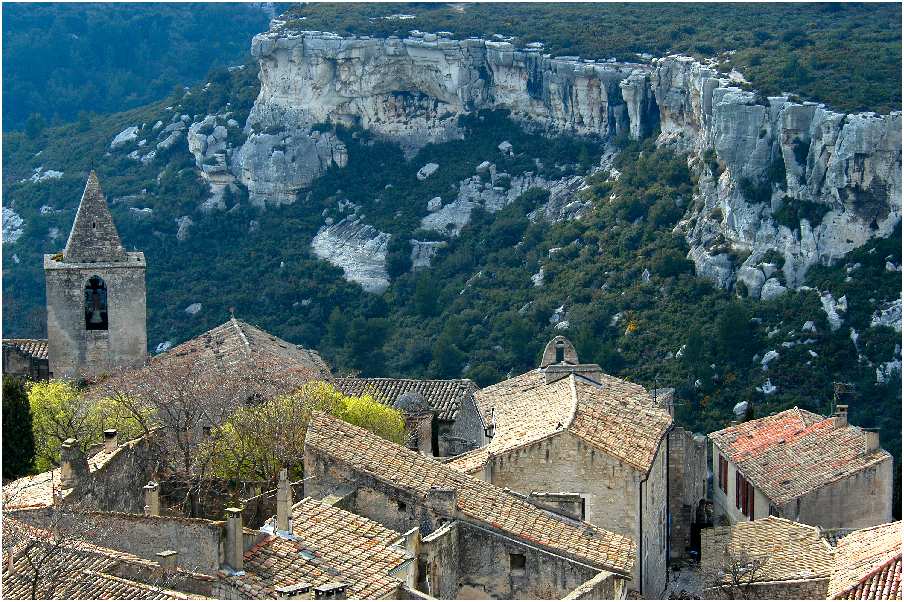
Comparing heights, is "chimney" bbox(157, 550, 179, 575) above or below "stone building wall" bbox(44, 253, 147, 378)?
above

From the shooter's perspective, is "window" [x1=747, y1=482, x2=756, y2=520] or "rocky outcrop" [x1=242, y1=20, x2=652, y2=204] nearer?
"window" [x1=747, y1=482, x2=756, y2=520]

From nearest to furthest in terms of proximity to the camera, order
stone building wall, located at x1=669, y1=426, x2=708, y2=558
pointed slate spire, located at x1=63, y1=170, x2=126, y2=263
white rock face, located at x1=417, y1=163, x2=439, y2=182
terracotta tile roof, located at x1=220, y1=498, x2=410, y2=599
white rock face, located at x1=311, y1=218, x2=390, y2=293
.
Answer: terracotta tile roof, located at x1=220, y1=498, x2=410, y2=599 < stone building wall, located at x1=669, y1=426, x2=708, y2=558 < pointed slate spire, located at x1=63, y1=170, x2=126, y2=263 < white rock face, located at x1=311, y1=218, x2=390, y2=293 < white rock face, located at x1=417, y1=163, x2=439, y2=182

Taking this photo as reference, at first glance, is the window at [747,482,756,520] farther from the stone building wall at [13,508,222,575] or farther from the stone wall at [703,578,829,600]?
the stone building wall at [13,508,222,575]

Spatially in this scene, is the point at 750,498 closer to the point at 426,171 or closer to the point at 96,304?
the point at 96,304

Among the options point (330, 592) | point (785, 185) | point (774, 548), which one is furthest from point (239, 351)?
point (785, 185)

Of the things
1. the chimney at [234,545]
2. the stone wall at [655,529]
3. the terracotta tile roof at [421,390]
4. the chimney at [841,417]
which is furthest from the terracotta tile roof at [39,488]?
the chimney at [841,417]

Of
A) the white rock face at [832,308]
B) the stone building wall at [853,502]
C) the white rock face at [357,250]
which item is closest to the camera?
the stone building wall at [853,502]

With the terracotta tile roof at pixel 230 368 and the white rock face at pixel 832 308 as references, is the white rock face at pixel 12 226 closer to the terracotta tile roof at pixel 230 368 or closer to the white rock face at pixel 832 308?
the white rock face at pixel 832 308

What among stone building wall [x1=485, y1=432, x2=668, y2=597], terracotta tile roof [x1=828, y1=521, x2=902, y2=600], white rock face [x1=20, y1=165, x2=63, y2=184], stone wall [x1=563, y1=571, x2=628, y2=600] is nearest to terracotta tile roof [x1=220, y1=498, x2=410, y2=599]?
stone wall [x1=563, y1=571, x2=628, y2=600]
